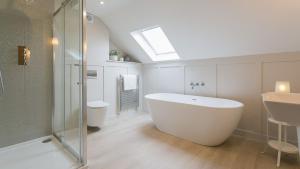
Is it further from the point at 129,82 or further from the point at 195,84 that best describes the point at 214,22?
the point at 129,82

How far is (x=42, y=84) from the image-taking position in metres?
2.47

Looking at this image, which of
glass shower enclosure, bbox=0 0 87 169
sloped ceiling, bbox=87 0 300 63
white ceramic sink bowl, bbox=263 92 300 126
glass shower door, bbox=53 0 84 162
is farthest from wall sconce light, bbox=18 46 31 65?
white ceramic sink bowl, bbox=263 92 300 126

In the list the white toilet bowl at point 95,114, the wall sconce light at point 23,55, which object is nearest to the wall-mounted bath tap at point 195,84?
the white toilet bowl at point 95,114

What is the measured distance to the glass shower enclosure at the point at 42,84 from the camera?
6.16 feet

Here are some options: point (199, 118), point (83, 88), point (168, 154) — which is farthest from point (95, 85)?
point (199, 118)

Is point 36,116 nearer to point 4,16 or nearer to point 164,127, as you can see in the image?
point 4,16

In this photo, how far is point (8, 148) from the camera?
212cm

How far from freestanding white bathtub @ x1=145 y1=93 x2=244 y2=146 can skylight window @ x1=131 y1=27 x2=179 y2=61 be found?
1.31 metres

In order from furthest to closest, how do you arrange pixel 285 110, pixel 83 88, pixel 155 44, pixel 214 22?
pixel 155 44
pixel 214 22
pixel 83 88
pixel 285 110

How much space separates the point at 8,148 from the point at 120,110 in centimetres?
204

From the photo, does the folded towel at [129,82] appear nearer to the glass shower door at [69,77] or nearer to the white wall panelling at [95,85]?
the white wall panelling at [95,85]

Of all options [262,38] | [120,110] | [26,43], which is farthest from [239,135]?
[26,43]

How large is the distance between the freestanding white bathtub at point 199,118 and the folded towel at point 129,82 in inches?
38.6

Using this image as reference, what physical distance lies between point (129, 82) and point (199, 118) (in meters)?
2.02
